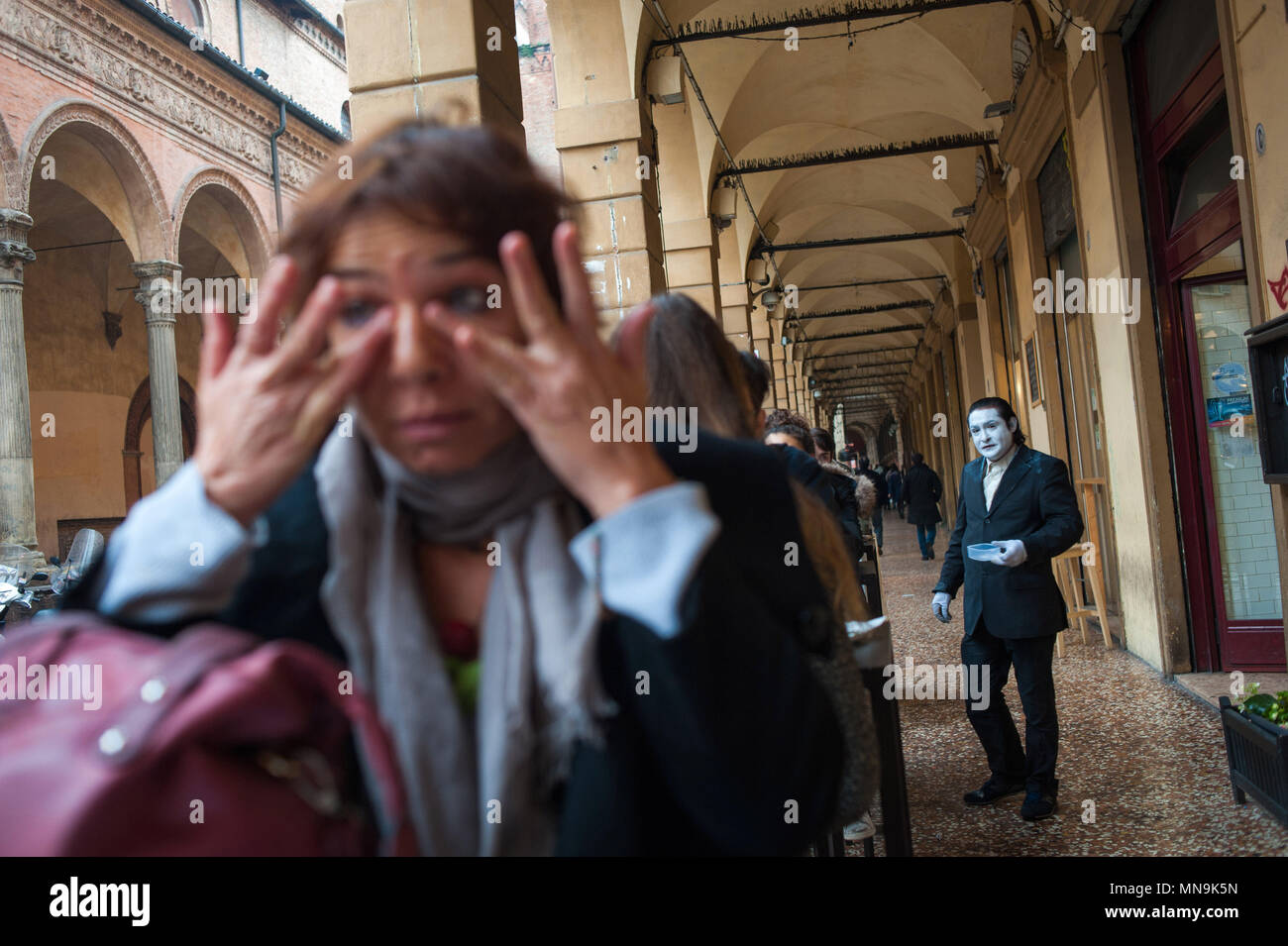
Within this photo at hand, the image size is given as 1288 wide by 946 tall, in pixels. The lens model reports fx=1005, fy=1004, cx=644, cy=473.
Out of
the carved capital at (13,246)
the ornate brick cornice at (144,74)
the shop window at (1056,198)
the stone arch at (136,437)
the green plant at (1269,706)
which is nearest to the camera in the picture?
the green plant at (1269,706)

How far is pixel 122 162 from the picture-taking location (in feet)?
48.2

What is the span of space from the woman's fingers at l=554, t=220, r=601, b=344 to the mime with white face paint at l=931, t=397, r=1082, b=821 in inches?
145

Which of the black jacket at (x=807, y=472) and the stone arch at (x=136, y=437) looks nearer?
the black jacket at (x=807, y=472)

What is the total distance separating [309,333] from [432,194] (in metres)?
0.15

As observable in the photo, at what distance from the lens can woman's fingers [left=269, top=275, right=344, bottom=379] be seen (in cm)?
75

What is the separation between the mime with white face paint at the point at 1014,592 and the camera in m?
4.18

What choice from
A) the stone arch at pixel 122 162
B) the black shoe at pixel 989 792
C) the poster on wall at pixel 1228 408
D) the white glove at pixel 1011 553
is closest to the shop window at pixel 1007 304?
the poster on wall at pixel 1228 408

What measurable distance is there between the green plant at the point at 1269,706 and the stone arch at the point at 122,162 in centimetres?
1369

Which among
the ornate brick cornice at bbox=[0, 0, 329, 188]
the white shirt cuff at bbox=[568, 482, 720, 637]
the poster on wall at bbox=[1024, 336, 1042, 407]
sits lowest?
the white shirt cuff at bbox=[568, 482, 720, 637]

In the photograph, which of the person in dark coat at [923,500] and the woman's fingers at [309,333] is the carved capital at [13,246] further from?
the woman's fingers at [309,333]

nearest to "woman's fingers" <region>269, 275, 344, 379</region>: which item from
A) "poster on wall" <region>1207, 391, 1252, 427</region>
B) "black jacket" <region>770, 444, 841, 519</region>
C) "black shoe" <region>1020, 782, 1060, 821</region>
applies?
"black jacket" <region>770, 444, 841, 519</region>

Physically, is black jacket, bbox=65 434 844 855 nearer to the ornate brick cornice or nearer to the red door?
the red door

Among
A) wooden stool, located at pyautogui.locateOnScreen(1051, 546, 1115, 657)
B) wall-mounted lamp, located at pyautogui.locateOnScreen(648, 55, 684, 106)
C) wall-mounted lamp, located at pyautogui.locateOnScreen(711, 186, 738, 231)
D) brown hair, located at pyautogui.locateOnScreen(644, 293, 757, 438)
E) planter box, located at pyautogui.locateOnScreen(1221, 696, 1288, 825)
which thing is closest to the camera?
brown hair, located at pyautogui.locateOnScreen(644, 293, 757, 438)

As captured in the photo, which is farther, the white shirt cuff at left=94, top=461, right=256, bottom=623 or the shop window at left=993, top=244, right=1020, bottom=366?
the shop window at left=993, top=244, right=1020, bottom=366
